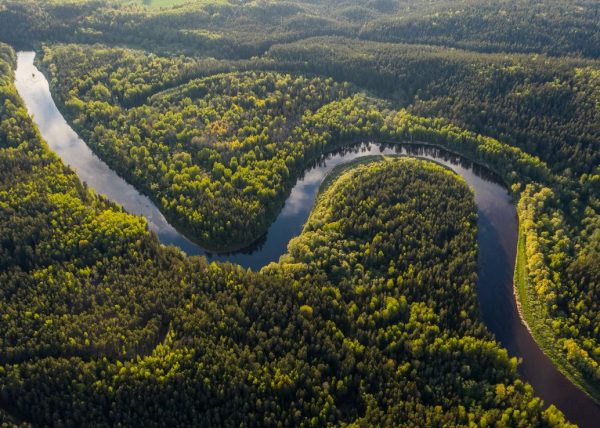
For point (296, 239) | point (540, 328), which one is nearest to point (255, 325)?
point (296, 239)

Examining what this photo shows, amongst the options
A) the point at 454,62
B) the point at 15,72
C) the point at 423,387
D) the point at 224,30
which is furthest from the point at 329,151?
the point at 15,72

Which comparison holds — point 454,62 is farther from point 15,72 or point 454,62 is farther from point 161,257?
point 15,72

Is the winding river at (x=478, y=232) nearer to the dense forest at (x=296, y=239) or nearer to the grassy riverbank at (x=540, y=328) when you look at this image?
the grassy riverbank at (x=540, y=328)

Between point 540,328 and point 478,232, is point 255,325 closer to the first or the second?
point 540,328

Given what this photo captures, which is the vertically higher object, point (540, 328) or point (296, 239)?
point (296, 239)

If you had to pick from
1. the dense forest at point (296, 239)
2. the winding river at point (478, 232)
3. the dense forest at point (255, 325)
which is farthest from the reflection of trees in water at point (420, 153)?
the dense forest at point (255, 325)

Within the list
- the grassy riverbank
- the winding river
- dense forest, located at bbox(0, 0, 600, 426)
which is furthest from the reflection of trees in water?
the grassy riverbank
